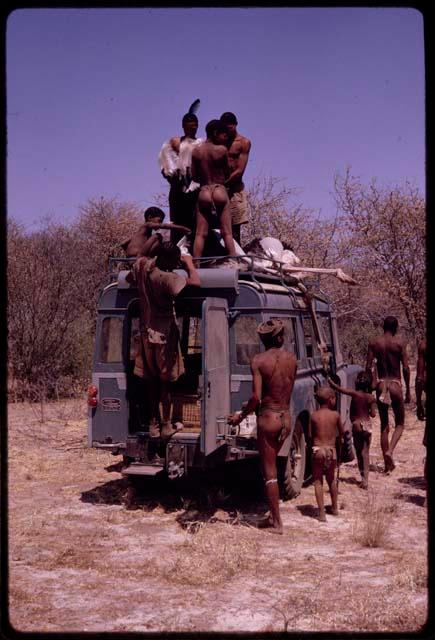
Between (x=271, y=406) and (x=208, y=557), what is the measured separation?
150 centimetres

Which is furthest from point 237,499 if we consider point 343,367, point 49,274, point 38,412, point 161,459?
point 49,274

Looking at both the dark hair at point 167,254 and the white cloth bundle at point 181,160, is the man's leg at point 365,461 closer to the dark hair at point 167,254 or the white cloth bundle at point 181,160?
the dark hair at point 167,254

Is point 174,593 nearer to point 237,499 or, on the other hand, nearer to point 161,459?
point 161,459

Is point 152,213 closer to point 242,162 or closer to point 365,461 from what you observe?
point 242,162

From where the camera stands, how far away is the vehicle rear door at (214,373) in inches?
258

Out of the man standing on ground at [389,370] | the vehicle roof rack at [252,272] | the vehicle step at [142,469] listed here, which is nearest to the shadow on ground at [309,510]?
the vehicle step at [142,469]

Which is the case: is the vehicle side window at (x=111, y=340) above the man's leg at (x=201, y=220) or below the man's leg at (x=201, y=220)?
below

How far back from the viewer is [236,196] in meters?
9.87

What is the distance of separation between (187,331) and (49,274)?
7.79 m

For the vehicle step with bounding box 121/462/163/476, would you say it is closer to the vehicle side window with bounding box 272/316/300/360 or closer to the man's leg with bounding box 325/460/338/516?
the man's leg with bounding box 325/460/338/516

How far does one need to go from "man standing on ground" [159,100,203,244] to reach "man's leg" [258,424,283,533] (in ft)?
11.9

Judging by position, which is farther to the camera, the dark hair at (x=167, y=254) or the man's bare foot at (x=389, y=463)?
the man's bare foot at (x=389, y=463)

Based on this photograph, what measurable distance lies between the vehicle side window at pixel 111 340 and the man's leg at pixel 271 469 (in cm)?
193

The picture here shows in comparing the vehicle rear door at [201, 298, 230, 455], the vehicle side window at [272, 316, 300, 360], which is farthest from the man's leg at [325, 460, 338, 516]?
the vehicle side window at [272, 316, 300, 360]
